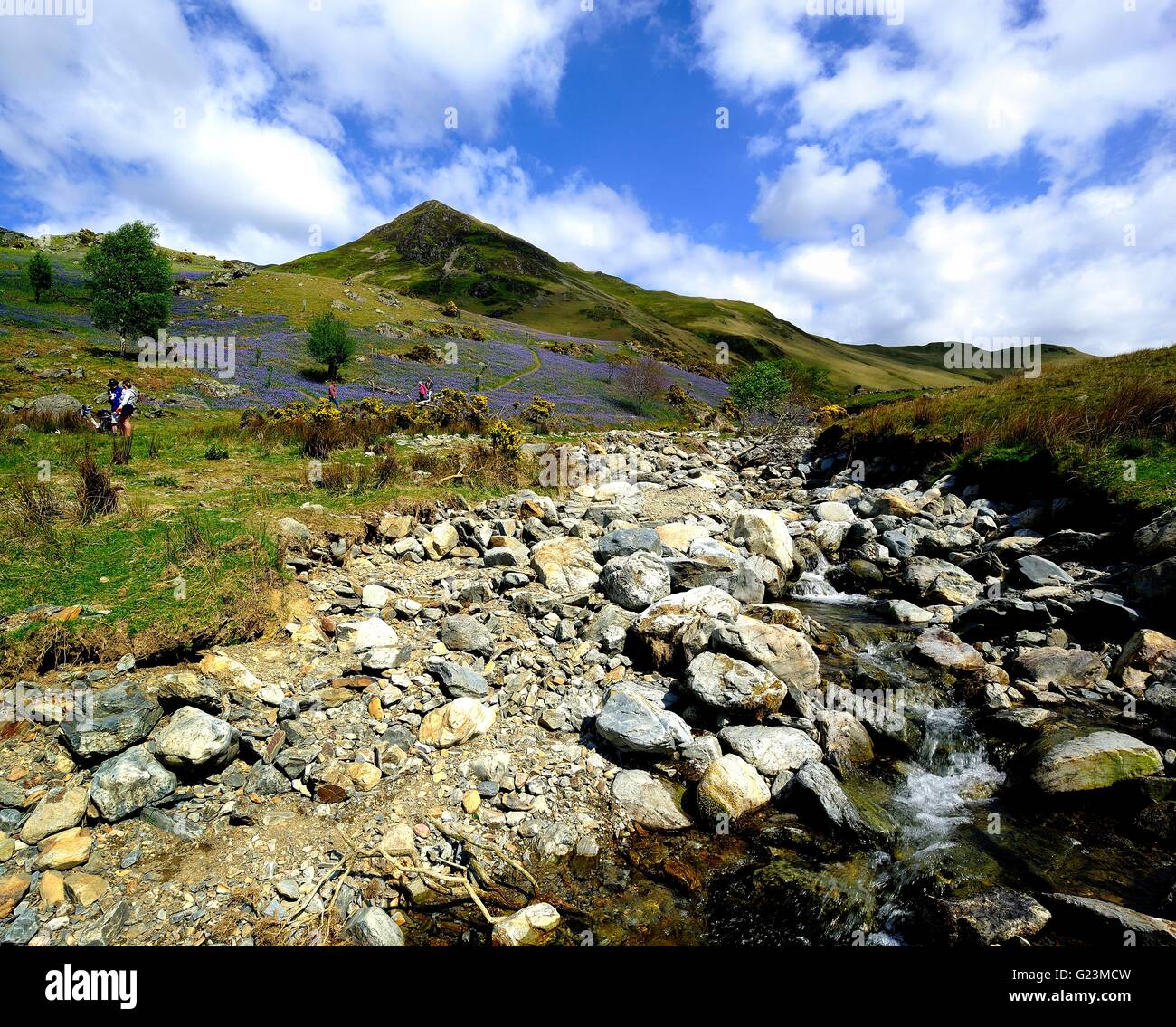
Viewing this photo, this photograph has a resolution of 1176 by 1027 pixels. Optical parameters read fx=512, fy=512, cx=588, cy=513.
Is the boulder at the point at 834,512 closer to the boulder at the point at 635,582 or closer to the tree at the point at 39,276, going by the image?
the boulder at the point at 635,582

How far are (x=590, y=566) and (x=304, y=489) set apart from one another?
→ 808 centimetres

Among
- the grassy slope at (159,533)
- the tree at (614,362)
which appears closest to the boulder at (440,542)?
the grassy slope at (159,533)

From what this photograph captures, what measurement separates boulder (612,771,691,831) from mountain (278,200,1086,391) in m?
85.2

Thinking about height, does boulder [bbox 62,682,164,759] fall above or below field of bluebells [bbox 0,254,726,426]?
below

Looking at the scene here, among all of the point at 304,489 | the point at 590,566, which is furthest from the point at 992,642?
the point at 304,489

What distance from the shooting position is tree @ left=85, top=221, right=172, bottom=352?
118 ft

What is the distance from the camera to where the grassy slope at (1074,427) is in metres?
12.6

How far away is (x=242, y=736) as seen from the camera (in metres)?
5.40

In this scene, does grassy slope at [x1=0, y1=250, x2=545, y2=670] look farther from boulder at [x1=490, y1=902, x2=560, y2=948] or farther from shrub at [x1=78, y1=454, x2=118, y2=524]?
boulder at [x1=490, y1=902, x2=560, y2=948]

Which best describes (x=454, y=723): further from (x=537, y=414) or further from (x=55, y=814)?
(x=537, y=414)

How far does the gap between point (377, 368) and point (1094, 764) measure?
43257mm

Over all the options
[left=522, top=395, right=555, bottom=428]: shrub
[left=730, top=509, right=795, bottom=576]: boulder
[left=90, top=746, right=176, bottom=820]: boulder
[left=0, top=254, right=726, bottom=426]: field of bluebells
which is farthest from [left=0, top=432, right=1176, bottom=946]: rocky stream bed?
[left=0, top=254, right=726, bottom=426]: field of bluebells

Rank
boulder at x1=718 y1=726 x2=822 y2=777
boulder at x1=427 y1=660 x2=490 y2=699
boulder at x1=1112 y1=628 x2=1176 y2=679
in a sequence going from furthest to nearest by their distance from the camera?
boulder at x1=1112 y1=628 x2=1176 y2=679
boulder at x1=427 y1=660 x2=490 y2=699
boulder at x1=718 y1=726 x2=822 y2=777

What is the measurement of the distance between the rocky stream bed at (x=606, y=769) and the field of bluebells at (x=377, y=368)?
80.2ft
